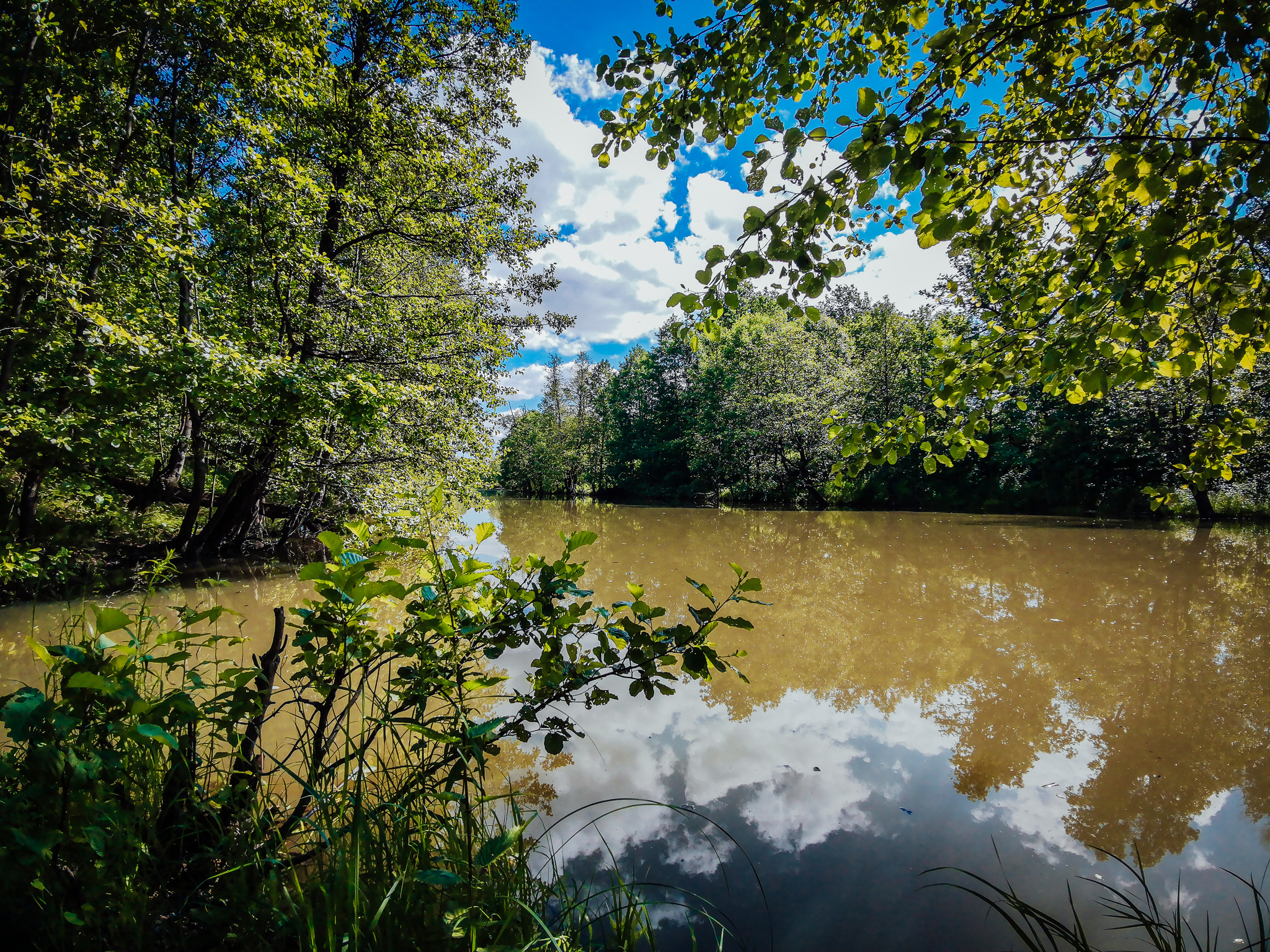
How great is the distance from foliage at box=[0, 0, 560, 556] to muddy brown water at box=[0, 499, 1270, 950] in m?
2.12

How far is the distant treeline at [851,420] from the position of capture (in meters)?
17.3

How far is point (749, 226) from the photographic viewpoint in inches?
55.3

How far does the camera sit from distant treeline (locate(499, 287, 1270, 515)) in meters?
17.3

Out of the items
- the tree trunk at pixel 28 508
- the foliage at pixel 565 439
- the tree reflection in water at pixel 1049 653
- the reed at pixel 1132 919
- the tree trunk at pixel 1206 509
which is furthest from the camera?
the foliage at pixel 565 439

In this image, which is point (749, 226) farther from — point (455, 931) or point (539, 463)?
point (539, 463)

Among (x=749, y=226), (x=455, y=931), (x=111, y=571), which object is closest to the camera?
(x=455, y=931)

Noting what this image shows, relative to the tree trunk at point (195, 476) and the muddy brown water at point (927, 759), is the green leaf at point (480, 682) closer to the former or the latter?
the muddy brown water at point (927, 759)

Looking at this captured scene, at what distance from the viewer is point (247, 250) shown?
627cm

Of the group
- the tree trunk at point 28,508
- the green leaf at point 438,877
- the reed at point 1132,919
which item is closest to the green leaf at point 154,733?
the green leaf at point 438,877

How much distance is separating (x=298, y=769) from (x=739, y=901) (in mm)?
2487

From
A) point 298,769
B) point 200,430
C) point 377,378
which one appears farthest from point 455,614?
point 200,430

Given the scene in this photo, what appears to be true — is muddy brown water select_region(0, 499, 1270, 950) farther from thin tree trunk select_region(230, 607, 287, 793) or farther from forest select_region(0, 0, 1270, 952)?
thin tree trunk select_region(230, 607, 287, 793)

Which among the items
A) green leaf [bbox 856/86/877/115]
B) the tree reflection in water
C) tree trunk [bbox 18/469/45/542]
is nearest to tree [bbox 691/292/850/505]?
the tree reflection in water

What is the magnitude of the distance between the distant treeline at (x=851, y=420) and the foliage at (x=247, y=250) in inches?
128
